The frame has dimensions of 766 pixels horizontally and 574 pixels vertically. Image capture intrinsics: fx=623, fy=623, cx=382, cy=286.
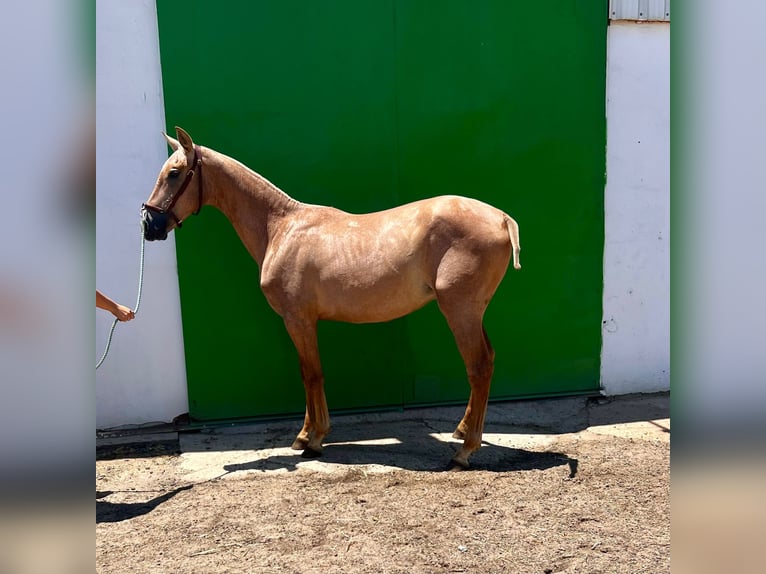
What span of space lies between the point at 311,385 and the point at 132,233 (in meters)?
1.80

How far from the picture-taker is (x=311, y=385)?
4.07 meters

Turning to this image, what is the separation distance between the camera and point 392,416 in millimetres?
4871

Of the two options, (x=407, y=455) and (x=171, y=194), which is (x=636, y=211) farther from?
(x=171, y=194)

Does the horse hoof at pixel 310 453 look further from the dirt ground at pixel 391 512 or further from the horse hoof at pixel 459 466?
the horse hoof at pixel 459 466

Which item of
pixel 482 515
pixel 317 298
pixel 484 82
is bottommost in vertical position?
pixel 482 515

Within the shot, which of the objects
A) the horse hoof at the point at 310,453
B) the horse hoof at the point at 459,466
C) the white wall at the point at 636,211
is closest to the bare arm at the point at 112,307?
the horse hoof at the point at 310,453

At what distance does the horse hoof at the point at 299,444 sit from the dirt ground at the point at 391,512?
0.18 feet

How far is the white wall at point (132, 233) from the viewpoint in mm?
4441

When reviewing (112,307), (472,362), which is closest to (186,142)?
(112,307)

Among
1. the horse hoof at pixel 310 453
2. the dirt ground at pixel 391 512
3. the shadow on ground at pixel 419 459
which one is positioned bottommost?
the dirt ground at pixel 391 512

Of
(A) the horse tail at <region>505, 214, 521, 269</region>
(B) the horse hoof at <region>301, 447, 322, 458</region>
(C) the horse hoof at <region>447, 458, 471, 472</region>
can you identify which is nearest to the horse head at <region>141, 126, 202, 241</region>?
(B) the horse hoof at <region>301, 447, 322, 458</region>

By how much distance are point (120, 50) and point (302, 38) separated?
1293 mm

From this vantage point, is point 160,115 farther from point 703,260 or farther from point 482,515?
point 703,260

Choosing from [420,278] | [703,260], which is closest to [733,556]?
[703,260]
